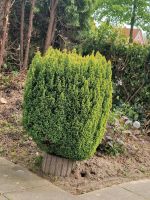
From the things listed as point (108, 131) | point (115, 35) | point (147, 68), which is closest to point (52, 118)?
point (108, 131)

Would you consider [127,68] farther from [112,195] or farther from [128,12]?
[128,12]

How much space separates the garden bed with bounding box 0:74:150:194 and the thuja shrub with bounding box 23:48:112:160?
1.24 feet

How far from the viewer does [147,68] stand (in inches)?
343

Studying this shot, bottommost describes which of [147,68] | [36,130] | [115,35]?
[36,130]

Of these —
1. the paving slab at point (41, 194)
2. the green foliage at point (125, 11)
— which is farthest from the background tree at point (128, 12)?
the paving slab at point (41, 194)

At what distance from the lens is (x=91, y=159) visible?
5.61 metres

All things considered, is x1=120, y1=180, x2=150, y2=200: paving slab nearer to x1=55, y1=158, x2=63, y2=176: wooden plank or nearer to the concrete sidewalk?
the concrete sidewalk

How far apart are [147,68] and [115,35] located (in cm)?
123

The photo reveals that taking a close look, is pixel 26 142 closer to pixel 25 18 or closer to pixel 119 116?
pixel 119 116

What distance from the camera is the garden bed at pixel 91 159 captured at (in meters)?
5.00

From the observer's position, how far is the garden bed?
197 inches

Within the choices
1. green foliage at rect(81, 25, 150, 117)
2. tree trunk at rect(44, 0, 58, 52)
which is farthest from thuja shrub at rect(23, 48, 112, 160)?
tree trunk at rect(44, 0, 58, 52)

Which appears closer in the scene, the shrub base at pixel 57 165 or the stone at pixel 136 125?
the shrub base at pixel 57 165

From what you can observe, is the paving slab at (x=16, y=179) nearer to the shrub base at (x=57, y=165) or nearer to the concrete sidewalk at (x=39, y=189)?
the concrete sidewalk at (x=39, y=189)
